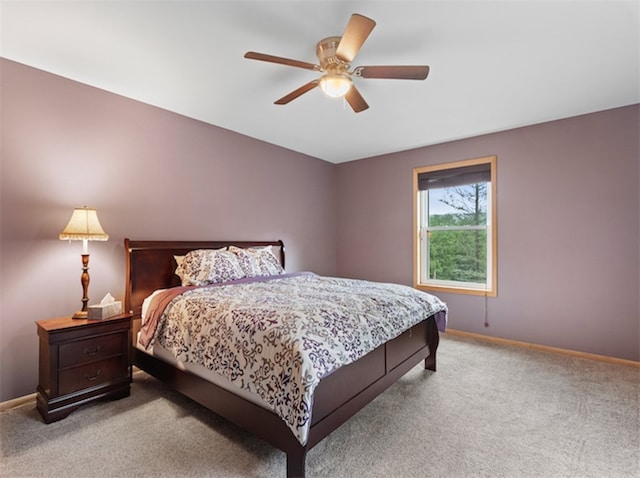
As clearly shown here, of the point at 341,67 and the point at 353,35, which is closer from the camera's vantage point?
the point at 353,35

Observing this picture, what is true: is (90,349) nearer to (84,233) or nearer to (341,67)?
(84,233)

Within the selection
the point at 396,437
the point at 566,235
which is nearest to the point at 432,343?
the point at 396,437

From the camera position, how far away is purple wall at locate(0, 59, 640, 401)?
2318 mm

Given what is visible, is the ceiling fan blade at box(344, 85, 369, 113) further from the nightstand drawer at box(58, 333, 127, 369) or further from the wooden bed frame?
the nightstand drawer at box(58, 333, 127, 369)

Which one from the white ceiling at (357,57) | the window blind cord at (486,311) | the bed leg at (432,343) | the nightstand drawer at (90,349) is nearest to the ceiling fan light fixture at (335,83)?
the white ceiling at (357,57)

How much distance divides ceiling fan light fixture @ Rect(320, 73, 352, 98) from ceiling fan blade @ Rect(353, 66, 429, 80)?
0.30 feet

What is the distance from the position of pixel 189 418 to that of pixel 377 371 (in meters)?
1.31

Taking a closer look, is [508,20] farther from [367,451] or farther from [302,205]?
[302,205]

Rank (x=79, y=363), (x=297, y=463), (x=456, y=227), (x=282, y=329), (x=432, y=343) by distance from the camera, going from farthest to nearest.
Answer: (x=456, y=227) → (x=432, y=343) → (x=79, y=363) → (x=282, y=329) → (x=297, y=463)

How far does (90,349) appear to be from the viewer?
2.20 m

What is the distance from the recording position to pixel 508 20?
1853mm

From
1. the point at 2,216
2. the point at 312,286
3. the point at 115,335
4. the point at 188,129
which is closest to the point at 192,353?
the point at 115,335

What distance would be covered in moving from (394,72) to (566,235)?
9.02 feet

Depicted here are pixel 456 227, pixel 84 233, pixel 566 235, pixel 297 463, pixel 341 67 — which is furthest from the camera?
pixel 456 227
